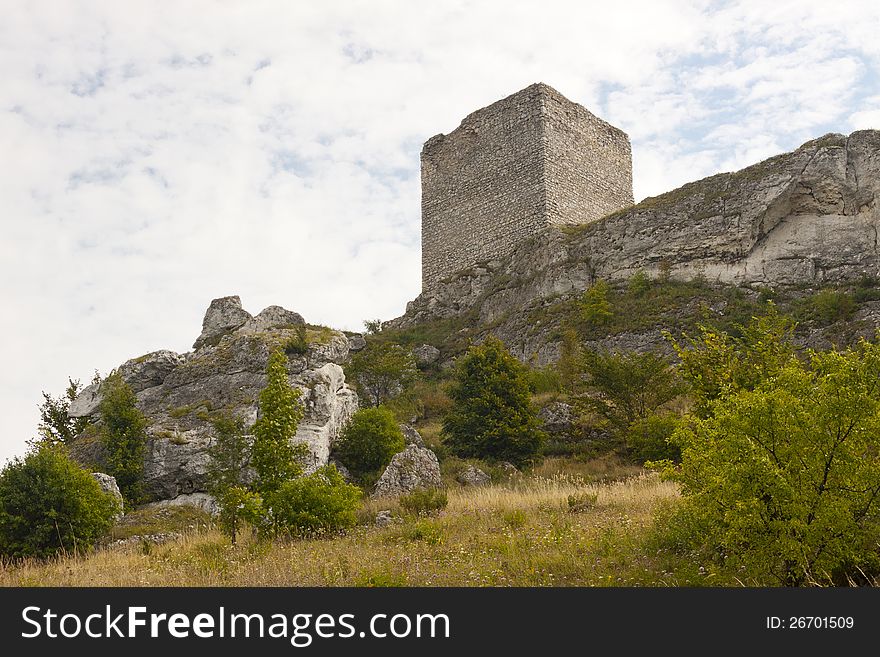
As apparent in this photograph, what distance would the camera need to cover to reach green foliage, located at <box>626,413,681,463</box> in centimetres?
1814

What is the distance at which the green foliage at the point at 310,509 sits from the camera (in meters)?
13.5

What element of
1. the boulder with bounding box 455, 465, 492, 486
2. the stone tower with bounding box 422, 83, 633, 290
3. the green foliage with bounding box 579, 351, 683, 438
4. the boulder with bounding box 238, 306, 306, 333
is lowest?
the boulder with bounding box 455, 465, 492, 486

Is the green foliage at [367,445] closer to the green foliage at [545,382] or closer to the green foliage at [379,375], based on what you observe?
the green foliage at [545,382]

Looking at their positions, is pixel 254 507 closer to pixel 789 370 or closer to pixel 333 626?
pixel 333 626

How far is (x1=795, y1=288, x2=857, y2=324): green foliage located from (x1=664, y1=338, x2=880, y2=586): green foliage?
19.0 metres

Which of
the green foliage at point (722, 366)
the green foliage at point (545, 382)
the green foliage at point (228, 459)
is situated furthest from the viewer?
the green foliage at point (545, 382)

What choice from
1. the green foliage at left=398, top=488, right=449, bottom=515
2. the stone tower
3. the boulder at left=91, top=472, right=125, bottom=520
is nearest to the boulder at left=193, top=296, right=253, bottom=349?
the stone tower

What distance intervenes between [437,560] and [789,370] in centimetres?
508

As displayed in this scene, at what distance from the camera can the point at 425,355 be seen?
33.4 metres

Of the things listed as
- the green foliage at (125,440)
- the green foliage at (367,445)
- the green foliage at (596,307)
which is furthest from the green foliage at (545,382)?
the green foliage at (125,440)

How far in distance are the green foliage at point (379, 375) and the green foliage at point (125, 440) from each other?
9155 mm

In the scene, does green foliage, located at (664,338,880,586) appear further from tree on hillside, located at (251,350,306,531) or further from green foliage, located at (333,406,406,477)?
green foliage, located at (333,406,406,477)

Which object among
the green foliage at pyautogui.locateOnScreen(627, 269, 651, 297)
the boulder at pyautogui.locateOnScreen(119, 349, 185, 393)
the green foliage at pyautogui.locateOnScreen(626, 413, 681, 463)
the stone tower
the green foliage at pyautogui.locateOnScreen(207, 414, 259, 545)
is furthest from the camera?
the stone tower

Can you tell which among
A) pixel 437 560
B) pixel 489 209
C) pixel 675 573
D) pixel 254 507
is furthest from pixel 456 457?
pixel 489 209
